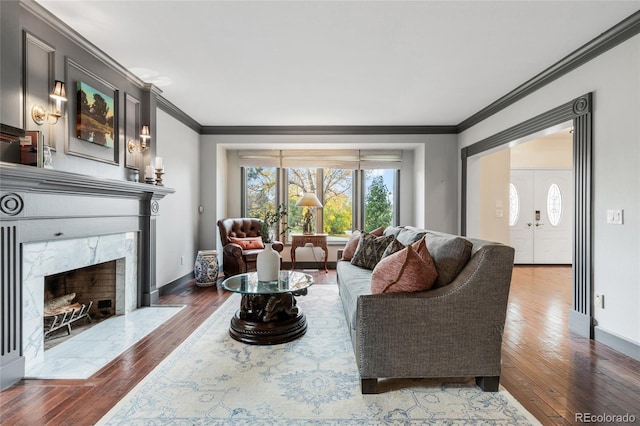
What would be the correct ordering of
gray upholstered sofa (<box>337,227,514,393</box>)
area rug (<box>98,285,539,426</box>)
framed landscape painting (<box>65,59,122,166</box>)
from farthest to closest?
framed landscape painting (<box>65,59,122,166</box>) → gray upholstered sofa (<box>337,227,514,393</box>) → area rug (<box>98,285,539,426</box>)

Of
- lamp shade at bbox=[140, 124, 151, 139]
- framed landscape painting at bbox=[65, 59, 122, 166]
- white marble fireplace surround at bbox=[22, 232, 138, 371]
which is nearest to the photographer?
white marble fireplace surround at bbox=[22, 232, 138, 371]

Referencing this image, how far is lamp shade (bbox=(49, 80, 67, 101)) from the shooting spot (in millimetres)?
2396

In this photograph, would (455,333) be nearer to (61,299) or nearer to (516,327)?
(516,327)

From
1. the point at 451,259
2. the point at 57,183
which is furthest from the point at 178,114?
the point at 451,259

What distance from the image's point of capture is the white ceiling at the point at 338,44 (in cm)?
227

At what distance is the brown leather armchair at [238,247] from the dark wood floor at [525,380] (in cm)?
151

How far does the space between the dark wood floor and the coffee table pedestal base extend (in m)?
0.50

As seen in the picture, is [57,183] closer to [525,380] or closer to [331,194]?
[525,380]

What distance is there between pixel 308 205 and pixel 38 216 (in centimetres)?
375

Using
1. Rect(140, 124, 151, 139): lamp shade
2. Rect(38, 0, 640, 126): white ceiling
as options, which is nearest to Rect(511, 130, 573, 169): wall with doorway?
Rect(38, 0, 640, 126): white ceiling

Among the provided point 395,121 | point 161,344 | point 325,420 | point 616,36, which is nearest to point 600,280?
point 616,36

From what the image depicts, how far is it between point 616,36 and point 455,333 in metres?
2.63

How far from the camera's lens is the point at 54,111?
245cm

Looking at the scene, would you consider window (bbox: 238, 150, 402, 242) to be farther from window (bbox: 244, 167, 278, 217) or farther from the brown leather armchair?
the brown leather armchair
